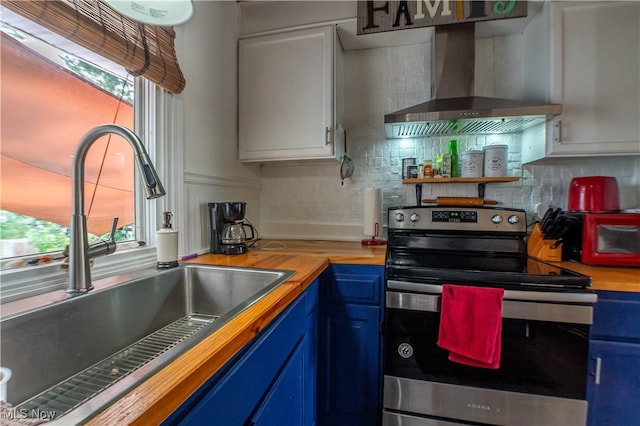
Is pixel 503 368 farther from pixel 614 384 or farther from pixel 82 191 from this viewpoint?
pixel 82 191

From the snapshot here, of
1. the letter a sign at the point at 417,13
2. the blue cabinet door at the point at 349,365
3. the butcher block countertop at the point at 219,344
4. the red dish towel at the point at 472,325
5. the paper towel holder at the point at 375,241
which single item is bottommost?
the blue cabinet door at the point at 349,365

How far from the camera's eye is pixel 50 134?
868 millimetres

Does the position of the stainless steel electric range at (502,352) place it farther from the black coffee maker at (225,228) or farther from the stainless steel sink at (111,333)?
the black coffee maker at (225,228)

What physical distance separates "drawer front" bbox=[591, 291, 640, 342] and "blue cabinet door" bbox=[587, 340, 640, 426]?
3 centimetres

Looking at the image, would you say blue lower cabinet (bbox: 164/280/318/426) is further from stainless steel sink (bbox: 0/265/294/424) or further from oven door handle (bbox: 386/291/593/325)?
oven door handle (bbox: 386/291/593/325)

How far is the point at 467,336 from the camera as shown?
1097 mm

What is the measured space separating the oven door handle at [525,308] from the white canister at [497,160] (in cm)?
87

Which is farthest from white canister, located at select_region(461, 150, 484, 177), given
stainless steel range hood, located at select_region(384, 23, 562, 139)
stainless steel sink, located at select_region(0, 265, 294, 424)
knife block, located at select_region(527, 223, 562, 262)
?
stainless steel sink, located at select_region(0, 265, 294, 424)

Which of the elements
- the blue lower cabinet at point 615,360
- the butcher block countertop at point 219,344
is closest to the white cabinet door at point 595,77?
the butcher block countertop at point 219,344

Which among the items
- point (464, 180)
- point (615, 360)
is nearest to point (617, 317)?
point (615, 360)

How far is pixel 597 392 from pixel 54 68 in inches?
87.9

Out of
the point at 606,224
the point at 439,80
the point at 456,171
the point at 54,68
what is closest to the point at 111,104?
the point at 54,68

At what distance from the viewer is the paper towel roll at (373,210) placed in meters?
1.80

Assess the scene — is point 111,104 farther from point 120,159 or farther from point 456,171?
point 456,171
